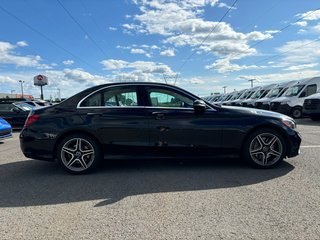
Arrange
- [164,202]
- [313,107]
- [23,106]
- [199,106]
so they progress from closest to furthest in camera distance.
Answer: [164,202], [199,106], [23,106], [313,107]

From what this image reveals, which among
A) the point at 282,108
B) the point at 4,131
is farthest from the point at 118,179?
the point at 282,108

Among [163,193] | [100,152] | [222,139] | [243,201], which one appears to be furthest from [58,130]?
[243,201]

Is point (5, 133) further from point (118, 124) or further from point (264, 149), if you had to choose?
point (264, 149)

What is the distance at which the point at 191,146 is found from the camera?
19.2 feet

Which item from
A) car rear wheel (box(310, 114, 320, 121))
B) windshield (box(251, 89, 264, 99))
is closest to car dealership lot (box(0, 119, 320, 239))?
car rear wheel (box(310, 114, 320, 121))

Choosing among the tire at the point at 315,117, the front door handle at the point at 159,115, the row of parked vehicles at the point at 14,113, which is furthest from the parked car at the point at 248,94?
the front door handle at the point at 159,115

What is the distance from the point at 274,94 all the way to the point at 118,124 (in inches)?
792

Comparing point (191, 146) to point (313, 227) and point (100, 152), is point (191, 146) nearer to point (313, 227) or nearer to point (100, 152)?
point (100, 152)

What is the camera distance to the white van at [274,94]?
22.4 m

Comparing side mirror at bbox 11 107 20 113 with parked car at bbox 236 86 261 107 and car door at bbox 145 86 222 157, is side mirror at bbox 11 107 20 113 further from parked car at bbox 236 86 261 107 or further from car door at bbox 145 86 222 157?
parked car at bbox 236 86 261 107

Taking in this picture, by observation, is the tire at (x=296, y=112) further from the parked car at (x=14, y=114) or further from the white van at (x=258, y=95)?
the parked car at (x=14, y=114)

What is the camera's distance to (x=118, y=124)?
582 centimetres

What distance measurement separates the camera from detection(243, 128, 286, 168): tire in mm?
5938

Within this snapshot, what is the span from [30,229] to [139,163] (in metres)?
3.27
